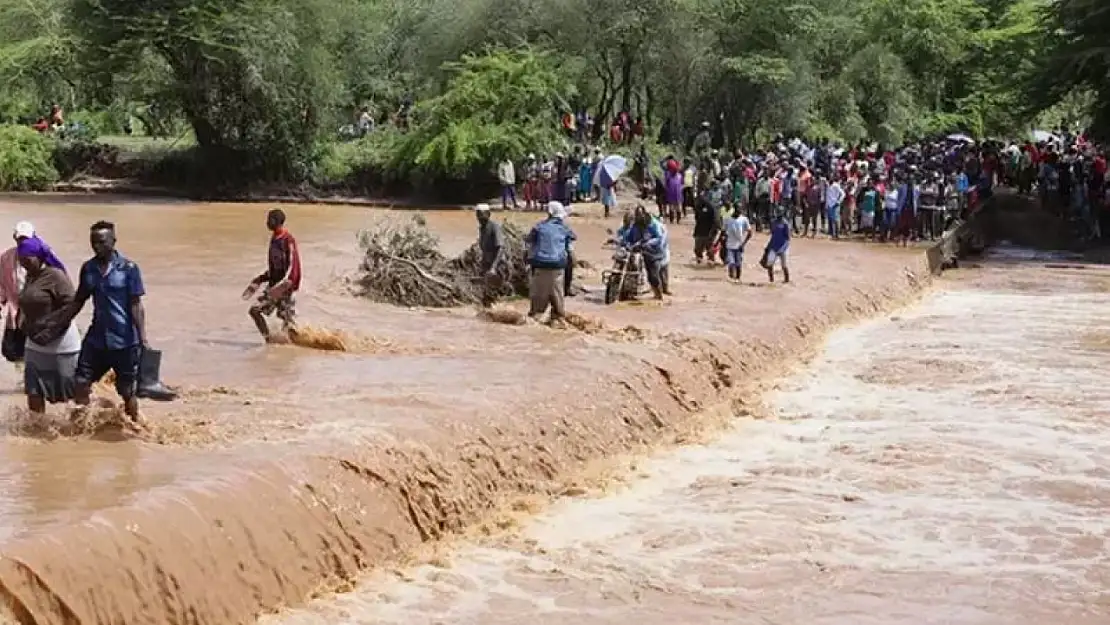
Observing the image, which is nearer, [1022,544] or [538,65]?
[1022,544]

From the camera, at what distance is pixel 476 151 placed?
1336 inches

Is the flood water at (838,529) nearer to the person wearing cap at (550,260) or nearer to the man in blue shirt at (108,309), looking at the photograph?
the man in blue shirt at (108,309)

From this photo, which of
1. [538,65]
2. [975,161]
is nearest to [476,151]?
[538,65]

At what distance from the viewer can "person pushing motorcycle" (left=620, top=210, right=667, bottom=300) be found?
1864 cm

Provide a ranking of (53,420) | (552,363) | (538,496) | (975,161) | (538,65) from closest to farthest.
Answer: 1. (53,420)
2. (538,496)
3. (552,363)
4. (975,161)
5. (538,65)

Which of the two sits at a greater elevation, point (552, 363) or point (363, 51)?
point (363, 51)

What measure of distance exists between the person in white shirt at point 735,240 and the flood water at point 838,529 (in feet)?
15.5

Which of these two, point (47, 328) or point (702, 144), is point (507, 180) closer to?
point (702, 144)

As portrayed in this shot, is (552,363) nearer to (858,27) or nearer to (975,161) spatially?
(975,161)

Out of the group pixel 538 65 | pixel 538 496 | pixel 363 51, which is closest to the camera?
pixel 538 496

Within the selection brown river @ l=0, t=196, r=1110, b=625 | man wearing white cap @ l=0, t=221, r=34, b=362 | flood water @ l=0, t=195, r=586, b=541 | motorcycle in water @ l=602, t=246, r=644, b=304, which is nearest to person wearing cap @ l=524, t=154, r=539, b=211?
flood water @ l=0, t=195, r=586, b=541

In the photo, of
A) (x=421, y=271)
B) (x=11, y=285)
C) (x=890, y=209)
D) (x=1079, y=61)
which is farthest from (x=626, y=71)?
(x=11, y=285)

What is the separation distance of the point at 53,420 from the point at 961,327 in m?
14.9

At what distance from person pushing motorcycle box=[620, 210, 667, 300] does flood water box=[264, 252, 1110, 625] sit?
3071 mm
